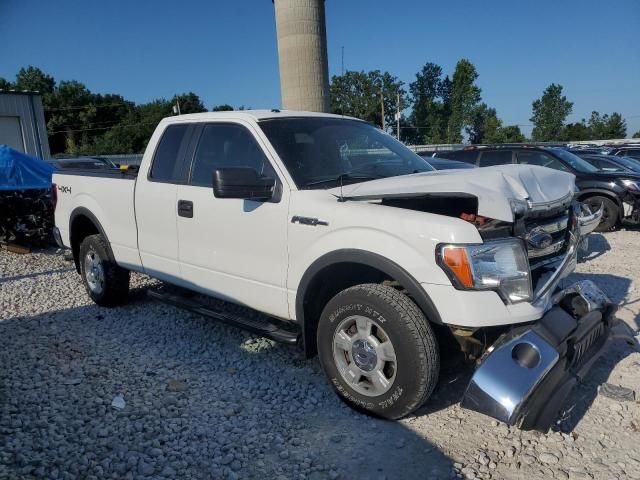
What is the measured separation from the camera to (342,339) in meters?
3.21

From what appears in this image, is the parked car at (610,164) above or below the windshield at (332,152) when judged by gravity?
below

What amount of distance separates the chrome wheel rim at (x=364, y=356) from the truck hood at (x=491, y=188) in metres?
0.81

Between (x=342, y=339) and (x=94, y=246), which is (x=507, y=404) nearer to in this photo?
(x=342, y=339)

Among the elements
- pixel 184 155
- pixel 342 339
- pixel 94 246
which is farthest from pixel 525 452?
pixel 94 246

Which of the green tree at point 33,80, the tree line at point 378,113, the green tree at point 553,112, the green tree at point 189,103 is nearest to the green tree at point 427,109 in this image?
the tree line at point 378,113

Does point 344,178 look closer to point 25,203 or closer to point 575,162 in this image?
point 25,203

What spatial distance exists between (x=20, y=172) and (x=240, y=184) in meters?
7.34

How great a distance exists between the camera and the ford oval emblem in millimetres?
2887

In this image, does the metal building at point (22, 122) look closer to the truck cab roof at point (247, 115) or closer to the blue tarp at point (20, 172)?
the blue tarp at point (20, 172)

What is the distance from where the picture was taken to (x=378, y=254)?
2.94 m

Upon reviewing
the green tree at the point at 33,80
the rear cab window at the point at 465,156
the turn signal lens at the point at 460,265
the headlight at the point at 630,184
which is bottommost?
the headlight at the point at 630,184

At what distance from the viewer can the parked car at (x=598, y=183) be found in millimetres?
9562

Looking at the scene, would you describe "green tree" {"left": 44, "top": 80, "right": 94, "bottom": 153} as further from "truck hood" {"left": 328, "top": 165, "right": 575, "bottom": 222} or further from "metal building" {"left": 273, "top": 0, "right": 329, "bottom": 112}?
"truck hood" {"left": 328, "top": 165, "right": 575, "bottom": 222}

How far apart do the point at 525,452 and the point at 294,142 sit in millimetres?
2548
